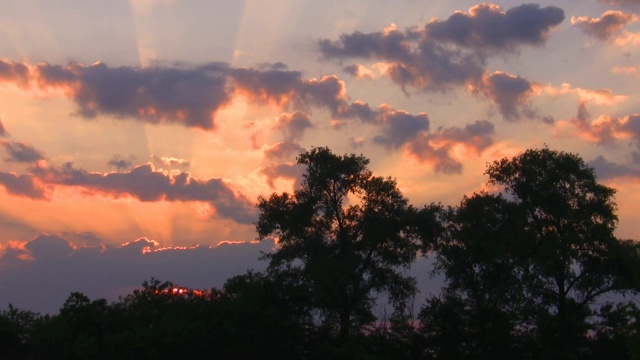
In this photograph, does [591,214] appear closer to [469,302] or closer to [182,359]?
[469,302]

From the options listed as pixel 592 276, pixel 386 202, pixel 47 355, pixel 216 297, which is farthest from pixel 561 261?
pixel 47 355

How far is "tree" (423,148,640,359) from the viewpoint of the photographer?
180 ft

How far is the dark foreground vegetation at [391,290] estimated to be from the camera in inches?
1551

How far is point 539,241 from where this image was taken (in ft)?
186

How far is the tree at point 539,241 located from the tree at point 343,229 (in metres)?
4.77

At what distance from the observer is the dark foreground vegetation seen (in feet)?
129

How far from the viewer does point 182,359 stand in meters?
39.3

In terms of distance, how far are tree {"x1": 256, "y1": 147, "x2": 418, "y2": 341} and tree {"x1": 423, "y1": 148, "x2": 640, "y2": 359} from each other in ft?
15.7

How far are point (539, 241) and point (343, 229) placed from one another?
13.7 m

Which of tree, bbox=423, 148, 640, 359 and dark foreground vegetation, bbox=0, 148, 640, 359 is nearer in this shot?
dark foreground vegetation, bbox=0, 148, 640, 359

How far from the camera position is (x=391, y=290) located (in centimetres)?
5662

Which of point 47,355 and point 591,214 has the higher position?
point 591,214

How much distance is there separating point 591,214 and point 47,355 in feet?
122

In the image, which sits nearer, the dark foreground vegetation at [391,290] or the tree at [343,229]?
the dark foreground vegetation at [391,290]
